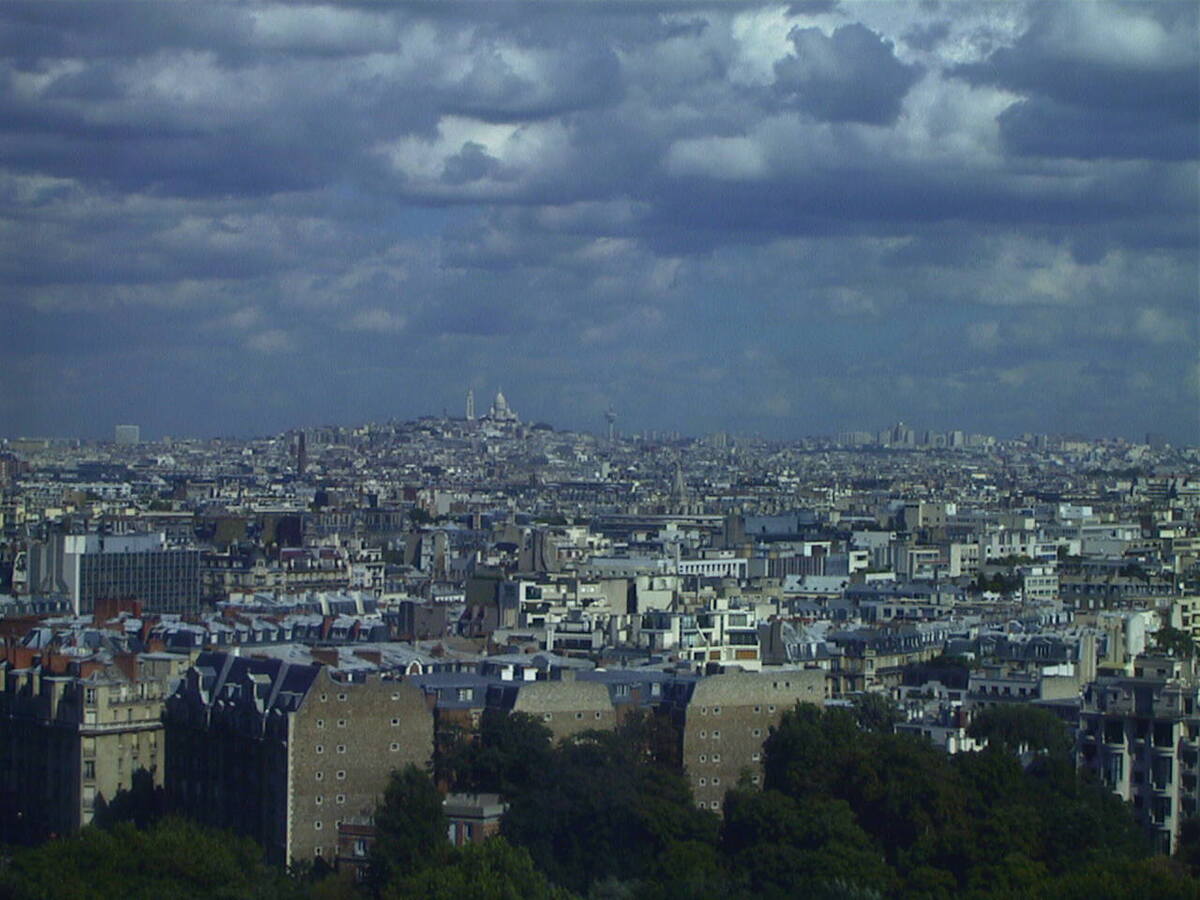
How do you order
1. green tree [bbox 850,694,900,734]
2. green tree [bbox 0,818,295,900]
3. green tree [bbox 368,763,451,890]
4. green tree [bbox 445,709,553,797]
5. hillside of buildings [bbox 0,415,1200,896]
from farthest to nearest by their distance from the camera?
green tree [bbox 850,694,900,734]
green tree [bbox 445,709,553,797]
hillside of buildings [bbox 0,415,1200,896]
green tree [bbox 368,763,451,890]
green tree [bbox 0,818,295,900]

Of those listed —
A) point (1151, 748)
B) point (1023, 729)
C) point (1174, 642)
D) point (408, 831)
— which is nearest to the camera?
point (408, 831)

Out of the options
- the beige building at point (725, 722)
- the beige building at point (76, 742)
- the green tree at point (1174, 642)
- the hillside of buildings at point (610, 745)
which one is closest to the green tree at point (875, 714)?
the hillside of buildings at point (610, 745)

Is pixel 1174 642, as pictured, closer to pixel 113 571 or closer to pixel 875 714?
pixel 875 714

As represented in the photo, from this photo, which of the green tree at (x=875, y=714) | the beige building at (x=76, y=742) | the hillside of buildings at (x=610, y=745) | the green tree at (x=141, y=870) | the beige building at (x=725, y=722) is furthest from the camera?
the green tree at (x=875, y=714)

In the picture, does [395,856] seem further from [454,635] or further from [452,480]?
[452,480]

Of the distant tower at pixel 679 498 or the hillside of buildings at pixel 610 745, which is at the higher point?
the distant tower at pixel 679 498

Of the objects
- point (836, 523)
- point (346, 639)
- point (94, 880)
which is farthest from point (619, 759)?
point (836, 523)

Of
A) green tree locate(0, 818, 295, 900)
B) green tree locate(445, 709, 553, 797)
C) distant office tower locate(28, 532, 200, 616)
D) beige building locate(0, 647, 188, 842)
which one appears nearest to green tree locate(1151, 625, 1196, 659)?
green tree locate(445, 709, 553, 797)

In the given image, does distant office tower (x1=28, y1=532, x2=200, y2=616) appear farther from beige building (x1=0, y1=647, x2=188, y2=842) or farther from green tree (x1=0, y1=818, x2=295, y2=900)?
green tree (x1=0, y1=818, x2=295, y2=900)

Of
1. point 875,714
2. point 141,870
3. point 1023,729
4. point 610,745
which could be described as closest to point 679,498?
point 875,714

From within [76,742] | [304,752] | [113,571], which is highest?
[113,571]

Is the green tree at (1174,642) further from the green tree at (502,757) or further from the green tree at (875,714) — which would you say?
the green tree at (502,757)

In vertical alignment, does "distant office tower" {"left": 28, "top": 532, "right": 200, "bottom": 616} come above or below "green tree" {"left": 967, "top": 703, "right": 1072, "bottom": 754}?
above
